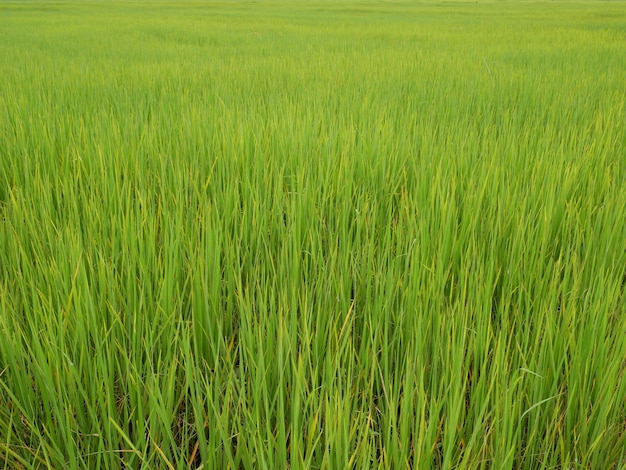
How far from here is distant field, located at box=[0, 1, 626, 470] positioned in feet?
1.71

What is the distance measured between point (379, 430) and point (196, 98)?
6.99ft

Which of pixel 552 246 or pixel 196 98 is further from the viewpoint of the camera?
pixel 196 98

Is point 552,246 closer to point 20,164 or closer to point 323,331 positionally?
point 323,331

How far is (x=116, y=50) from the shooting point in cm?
457

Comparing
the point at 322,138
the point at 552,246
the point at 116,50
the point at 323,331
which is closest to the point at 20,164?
the point at 322,138

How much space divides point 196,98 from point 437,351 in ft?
6.86

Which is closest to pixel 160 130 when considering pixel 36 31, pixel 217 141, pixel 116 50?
pixel 217 141

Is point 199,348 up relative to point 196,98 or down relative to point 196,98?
down

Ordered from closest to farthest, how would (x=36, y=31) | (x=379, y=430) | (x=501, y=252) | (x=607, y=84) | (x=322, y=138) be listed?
(x=379, y=430), (x=501, y=252), (x=322, y=138), (x=607, y=84), (x=36, y=31)

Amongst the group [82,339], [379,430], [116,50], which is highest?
[116,50]

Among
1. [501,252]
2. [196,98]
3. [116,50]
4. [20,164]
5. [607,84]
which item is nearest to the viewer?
[501,252]

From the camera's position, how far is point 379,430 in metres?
0.58

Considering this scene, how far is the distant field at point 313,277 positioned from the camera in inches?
20.6

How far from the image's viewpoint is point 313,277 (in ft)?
2.73
